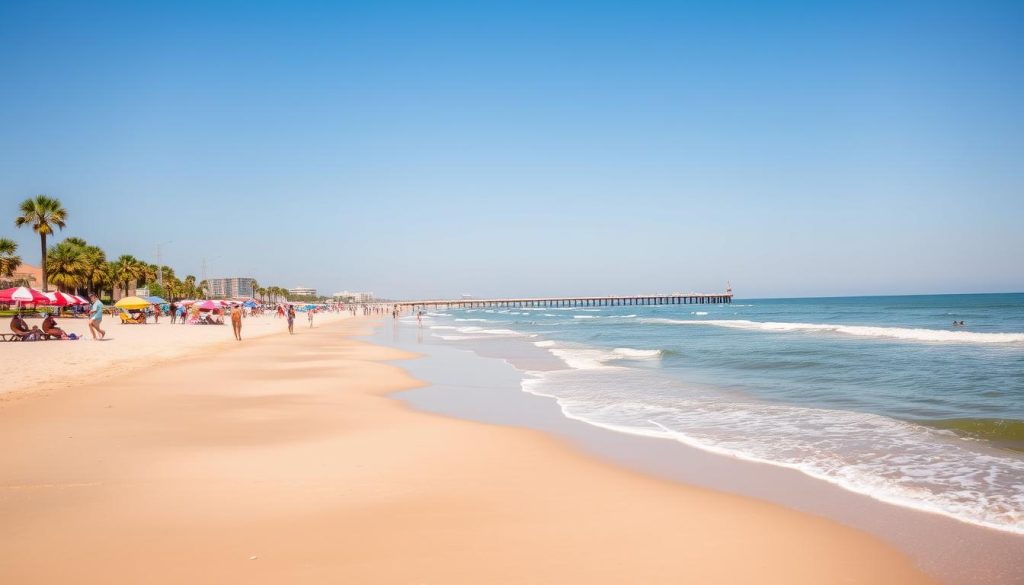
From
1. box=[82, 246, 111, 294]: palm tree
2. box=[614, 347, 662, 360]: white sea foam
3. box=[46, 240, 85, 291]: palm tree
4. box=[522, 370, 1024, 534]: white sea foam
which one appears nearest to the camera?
box=[522, 370, 1024, 534]: white sea foam

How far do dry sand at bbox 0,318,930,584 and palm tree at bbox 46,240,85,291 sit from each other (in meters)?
63.6

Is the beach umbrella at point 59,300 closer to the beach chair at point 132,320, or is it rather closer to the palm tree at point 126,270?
the beach chair at point 132,320

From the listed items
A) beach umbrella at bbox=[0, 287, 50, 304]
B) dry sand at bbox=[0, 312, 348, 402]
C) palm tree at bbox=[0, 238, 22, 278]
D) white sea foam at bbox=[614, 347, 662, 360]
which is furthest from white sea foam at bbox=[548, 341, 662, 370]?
palm tree at bbox=[0, 238, 22, 278]

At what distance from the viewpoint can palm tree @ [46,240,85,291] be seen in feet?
202

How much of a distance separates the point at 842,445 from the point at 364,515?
6.22m

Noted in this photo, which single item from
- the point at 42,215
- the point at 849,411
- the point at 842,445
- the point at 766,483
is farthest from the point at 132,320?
the point at 766,483

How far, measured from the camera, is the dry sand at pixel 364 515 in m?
4.18

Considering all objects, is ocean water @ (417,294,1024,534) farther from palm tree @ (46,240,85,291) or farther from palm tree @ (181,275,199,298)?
palm tree @ (181,275,199,298)

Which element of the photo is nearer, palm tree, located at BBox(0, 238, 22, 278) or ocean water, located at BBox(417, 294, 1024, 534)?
ocean water, located at BBox(417, 294, 1024, 534)

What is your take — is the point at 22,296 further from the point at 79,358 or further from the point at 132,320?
the point at 132,320

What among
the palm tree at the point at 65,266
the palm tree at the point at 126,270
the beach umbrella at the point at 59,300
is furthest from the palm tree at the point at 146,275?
the beach umbrella at the point at 59,300

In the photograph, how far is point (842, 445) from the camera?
820 centimetres

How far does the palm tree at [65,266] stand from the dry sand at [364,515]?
209 ft

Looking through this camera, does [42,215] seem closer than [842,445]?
No
